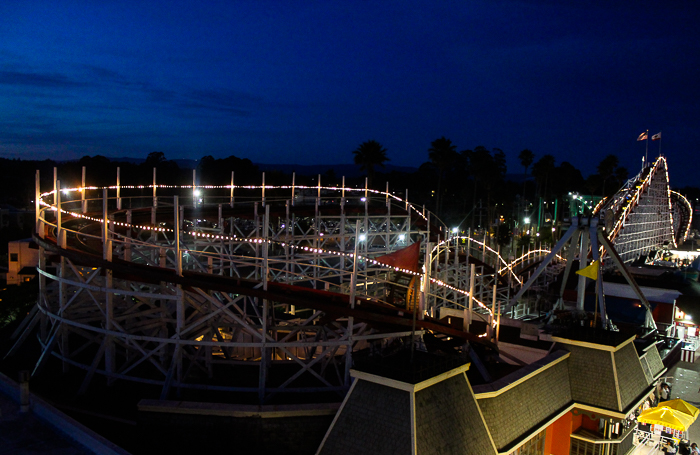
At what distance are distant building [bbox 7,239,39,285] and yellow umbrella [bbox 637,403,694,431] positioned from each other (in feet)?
113

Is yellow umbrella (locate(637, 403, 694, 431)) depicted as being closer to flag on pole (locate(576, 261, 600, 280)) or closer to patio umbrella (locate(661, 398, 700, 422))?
patio umbrella (locate(661, 398, 700, 422))

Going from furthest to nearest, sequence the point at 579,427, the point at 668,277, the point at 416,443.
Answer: the point at 668,277, the point at 579,427, the point at 416,443

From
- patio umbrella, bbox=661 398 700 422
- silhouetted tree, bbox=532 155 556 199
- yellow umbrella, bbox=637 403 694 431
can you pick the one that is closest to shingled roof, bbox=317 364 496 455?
yellow umbrella, bbox=637 403 694 431

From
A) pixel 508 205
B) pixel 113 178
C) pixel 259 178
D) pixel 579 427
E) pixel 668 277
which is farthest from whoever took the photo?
pixel 508 205

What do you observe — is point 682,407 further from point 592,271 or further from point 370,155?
point 370,155

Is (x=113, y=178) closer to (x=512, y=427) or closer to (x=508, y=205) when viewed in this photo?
(x=512, y=427)

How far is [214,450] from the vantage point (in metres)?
11.2

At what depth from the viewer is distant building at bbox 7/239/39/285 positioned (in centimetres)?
3369

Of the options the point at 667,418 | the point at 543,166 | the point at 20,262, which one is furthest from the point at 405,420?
the point at 543,166

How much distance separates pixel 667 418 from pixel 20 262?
36.7 meters

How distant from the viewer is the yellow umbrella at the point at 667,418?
13883 mm

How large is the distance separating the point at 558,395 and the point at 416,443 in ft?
18.3

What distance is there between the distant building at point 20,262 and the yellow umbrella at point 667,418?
34.3m

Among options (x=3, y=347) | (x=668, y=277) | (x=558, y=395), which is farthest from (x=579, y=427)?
(x=668, y=277)
